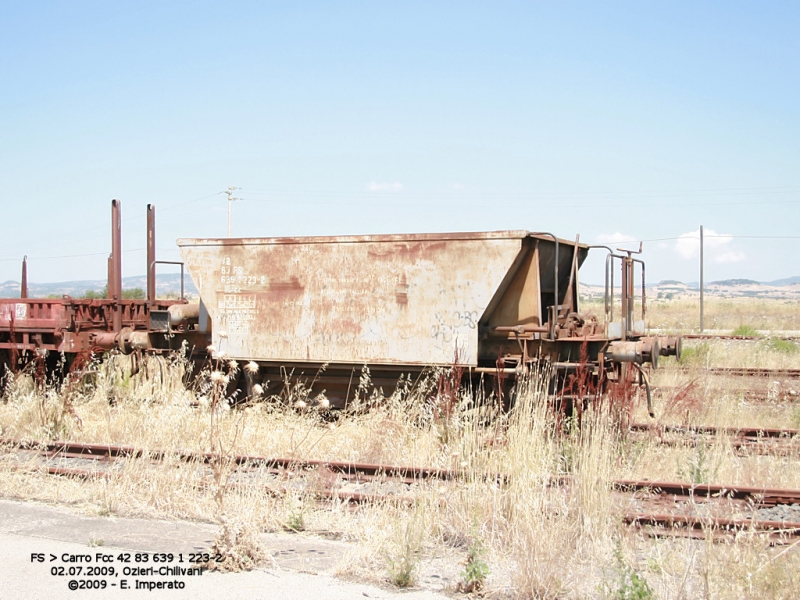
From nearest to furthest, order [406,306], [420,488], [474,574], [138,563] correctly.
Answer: [474,574] < [138,563] < [420,488] < [406,306]

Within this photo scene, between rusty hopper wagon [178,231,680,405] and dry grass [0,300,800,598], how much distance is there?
0.64 meters

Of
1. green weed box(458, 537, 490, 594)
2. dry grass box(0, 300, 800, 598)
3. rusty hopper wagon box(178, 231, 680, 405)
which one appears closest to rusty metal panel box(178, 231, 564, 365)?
rusty hopper wagon box(178, 231, 680, 405)

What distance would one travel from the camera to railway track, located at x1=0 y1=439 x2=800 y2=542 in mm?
6203

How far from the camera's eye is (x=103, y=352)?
13.6 m

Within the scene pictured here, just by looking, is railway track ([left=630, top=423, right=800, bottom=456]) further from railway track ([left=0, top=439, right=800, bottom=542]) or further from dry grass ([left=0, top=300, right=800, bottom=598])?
railway track ([left=0, top=439, right=800, bottom=542])

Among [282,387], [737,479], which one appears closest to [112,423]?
[282,387]

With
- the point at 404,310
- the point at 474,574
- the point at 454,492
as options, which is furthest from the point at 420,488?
the point at 404,310

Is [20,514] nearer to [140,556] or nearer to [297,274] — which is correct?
[140,556]

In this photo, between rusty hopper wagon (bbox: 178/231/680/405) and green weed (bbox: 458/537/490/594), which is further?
rusty hopper wagon (bbox: 178/231/680/405)

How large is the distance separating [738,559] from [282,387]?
7700mm

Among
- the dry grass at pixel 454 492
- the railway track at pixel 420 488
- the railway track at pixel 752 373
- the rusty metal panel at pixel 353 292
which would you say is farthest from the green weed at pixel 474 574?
the railway track at pixel 752 373

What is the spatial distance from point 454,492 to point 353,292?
15.9 ft

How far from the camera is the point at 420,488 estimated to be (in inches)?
259

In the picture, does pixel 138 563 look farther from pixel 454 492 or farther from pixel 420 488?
pixel 454 492
